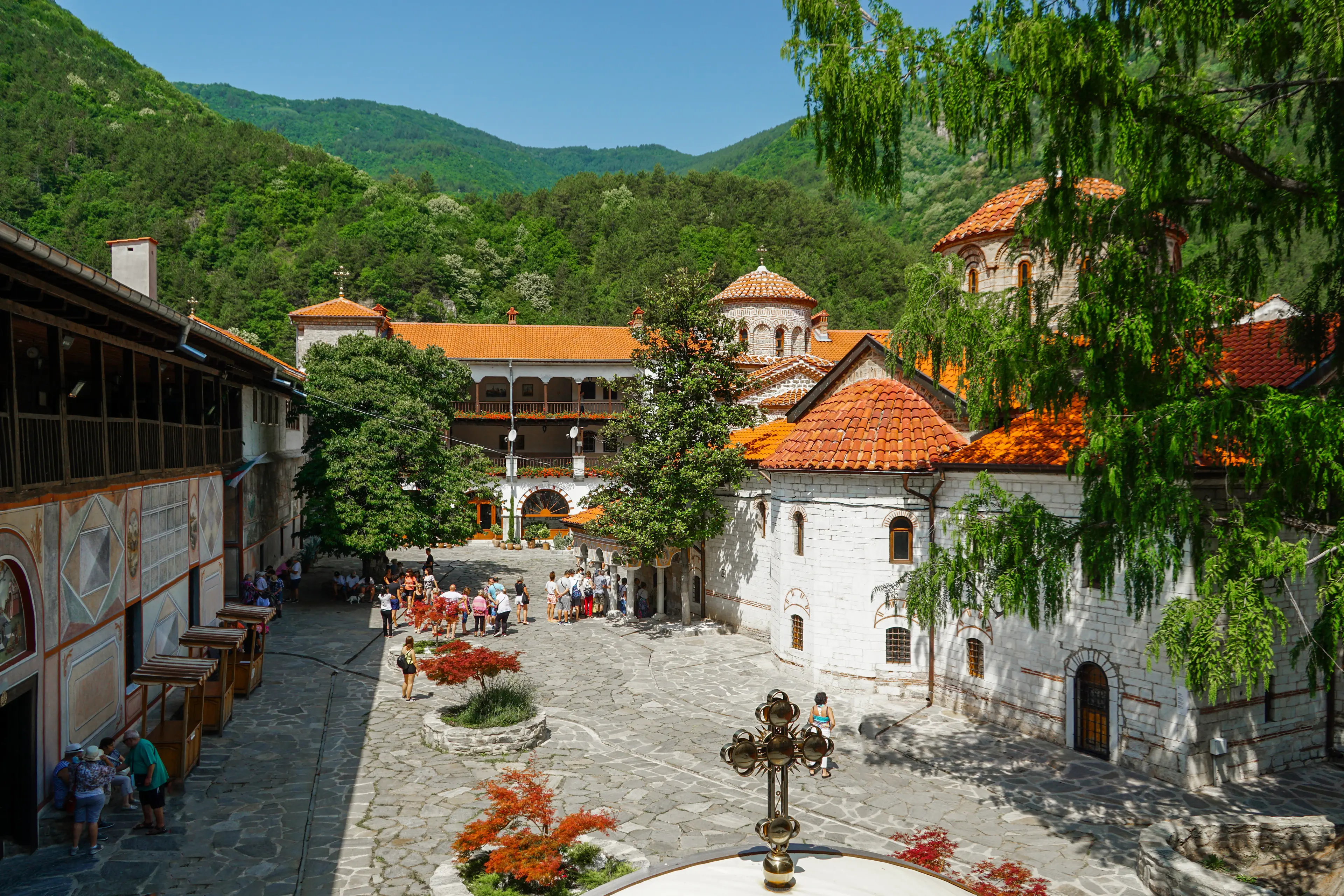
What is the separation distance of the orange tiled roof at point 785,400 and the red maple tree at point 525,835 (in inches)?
730

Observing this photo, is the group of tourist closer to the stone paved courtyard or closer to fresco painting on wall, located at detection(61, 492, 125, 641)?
the stone paved courtyard

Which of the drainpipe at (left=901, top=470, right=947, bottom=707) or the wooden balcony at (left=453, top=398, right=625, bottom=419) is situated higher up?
the wooden balcony at (left=453, top=398, right=625, bottom=419)

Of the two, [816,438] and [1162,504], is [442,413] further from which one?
[1162,504]

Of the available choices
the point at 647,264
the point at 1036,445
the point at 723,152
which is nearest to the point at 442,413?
the point at 1036,445

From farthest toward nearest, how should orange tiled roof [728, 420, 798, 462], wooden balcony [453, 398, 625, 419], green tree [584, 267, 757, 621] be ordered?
wooden balcony [453, 398, 625, 419] → orange tiled roof [728, 420, 798, 462] → green tree [584, 267, 757, 621]

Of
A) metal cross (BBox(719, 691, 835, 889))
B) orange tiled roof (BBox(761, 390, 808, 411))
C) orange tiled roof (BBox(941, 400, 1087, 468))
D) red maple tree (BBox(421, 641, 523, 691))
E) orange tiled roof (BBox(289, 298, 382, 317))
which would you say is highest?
orange tiled roof (BBox(289, 298, 382, 317))

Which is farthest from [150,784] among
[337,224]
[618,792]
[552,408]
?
[337,224]

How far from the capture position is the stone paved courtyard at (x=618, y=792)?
345 inches

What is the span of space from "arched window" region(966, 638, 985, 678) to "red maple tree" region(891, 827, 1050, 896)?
17.9 feet

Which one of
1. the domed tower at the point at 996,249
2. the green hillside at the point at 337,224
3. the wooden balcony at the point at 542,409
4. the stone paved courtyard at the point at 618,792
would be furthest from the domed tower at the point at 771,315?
the green hillside at the point at 337,224

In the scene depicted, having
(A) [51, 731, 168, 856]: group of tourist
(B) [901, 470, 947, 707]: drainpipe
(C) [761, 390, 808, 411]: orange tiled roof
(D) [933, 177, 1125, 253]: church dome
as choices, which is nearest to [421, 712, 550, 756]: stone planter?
(A) [51, 731, 168, 856]: group of tourist

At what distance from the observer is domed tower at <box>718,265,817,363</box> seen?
2897 cm

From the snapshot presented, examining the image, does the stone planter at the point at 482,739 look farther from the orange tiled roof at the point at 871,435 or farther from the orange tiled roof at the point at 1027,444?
the orange tiled roof at the point at 1027,444

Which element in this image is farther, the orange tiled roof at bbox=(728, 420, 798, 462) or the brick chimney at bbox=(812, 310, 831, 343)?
the brick chimney at bbox=(812, 310, 831, 343)
